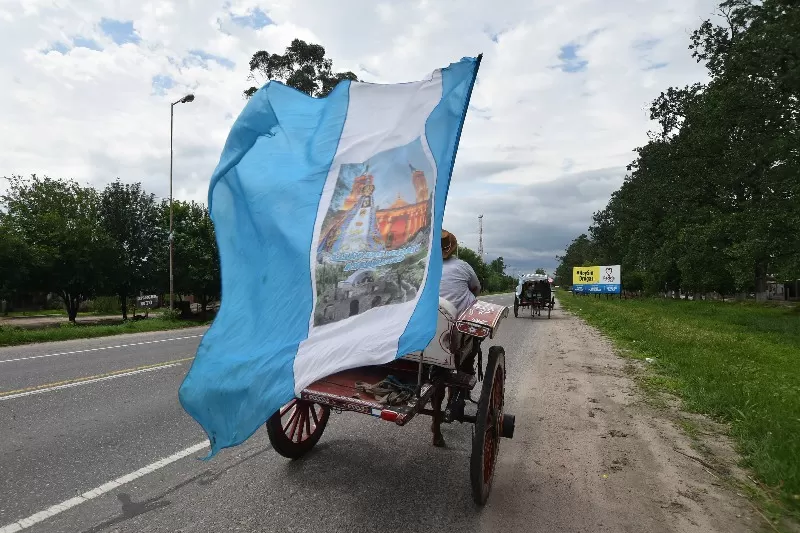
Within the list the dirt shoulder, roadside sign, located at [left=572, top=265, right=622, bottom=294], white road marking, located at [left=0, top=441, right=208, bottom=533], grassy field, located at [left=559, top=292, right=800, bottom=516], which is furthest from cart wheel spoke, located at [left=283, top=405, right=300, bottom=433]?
roadside sign, located at [left=572, top=265, right=622, bottom=294]

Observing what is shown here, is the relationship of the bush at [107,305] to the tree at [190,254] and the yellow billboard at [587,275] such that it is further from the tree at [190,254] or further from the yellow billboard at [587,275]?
the yellow billboard at [587,275]

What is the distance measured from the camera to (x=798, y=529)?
11.4 ft

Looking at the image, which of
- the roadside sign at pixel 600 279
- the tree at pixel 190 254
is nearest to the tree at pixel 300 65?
the tree at pixel 190 254

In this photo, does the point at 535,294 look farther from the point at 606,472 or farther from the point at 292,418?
the point at 292,418

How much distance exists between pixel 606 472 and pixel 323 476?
247 cm

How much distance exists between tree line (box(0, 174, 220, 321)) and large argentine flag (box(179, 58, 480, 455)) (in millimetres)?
25885

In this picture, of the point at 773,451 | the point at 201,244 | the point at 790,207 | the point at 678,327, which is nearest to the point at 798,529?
the point at 773,451

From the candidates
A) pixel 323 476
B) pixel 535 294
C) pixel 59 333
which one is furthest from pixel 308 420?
pixel 535 294

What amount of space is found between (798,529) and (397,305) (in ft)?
10.1

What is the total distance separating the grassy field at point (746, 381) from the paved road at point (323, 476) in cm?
69

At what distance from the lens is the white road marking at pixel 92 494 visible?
133 inches

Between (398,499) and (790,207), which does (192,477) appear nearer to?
(398,499)

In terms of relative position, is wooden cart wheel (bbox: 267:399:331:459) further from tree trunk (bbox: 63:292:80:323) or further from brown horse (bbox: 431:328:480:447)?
tree trunk (bbox: 63:292:80:323)

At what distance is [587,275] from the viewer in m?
55.2
